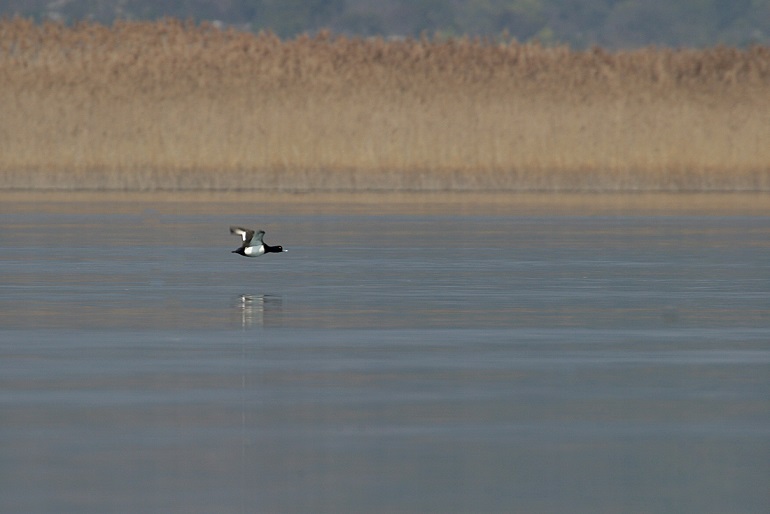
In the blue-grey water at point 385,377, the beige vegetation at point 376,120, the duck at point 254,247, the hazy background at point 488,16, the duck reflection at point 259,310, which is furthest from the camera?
the hazy background at point 488,16

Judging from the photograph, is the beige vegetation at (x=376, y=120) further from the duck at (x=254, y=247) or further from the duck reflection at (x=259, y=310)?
the duck reflection at (x=259, y=310)

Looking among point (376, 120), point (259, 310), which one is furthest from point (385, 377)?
point (376, 120)

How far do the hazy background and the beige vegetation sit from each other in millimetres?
116960

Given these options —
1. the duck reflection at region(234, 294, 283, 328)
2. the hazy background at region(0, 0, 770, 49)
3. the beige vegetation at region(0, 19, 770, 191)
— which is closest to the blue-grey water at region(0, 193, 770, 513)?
the duck reflection at region(234, 294, 283, 328)

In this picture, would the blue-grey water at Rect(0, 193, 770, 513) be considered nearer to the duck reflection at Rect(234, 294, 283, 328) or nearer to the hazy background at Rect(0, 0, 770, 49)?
the duck reflection at Rect(234, 294, 283, 328)

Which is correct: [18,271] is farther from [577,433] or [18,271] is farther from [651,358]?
[577,433]

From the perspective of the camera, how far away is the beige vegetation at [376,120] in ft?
89.8

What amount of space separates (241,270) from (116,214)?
7.45m

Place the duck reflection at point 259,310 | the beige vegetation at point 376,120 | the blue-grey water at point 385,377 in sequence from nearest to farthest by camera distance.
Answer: the blue-grey water at point 385,377
the duck reflection at point 259,310
the beige vegetation at point 376,120

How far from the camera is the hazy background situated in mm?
150500

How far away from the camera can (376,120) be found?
27.5m

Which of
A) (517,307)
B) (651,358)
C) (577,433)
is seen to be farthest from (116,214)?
(577,433)

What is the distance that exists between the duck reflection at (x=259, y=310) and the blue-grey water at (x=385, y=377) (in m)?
0.03

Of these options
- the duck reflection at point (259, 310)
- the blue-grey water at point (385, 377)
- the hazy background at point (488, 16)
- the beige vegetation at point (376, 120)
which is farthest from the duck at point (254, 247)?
the hazy background at point (488, 16)
